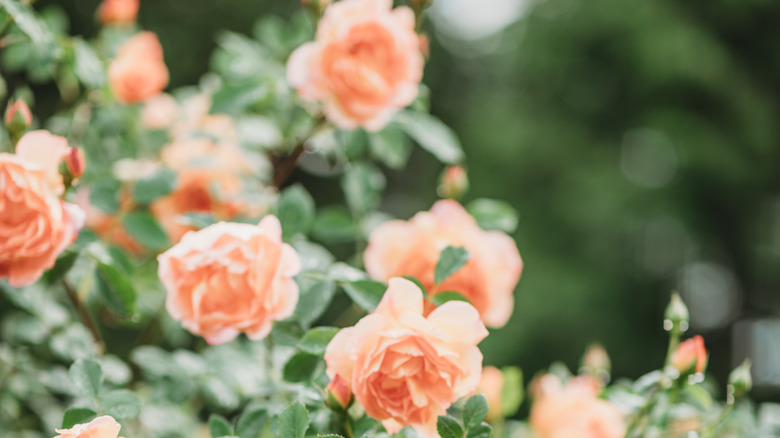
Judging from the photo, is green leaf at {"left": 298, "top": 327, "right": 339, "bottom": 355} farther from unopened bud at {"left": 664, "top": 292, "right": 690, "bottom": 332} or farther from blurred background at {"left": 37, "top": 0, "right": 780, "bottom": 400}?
blurred background at {"left": 37, "top": 0, "right": 780, "bottom": 400}

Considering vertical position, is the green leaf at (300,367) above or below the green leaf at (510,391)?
above

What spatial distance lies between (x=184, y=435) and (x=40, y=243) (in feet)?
1.42

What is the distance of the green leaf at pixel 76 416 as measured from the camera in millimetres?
529

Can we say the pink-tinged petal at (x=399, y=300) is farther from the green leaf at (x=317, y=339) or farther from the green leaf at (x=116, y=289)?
the green leaf at (x=116, y=289)

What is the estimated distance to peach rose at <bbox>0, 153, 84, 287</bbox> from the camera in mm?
550

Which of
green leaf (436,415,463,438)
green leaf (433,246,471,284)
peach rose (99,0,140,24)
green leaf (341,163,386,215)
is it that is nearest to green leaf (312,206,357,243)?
green leaf (341,163,386,215)

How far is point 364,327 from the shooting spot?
509mm

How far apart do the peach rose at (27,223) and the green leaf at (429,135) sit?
1.42 ft

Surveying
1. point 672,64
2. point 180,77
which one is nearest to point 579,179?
point 672,64

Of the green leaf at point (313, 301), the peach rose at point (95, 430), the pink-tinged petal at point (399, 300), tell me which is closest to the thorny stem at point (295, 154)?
the green leaf at point (313, 301)

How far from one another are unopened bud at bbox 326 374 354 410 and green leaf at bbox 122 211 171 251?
0.31m

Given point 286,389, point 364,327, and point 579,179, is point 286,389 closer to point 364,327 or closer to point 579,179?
point 364,327

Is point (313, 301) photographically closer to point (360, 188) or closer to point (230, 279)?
point (230, 279)

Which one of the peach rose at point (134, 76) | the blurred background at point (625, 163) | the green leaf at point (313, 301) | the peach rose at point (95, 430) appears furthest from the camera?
the blurred background at point (625, 163)
